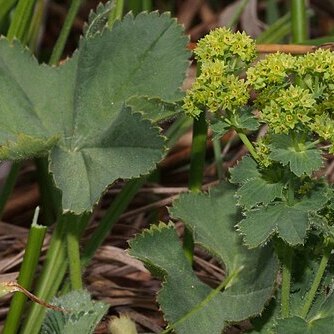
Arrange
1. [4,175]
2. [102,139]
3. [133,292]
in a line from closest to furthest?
[102,139], [133,292], [4,175]

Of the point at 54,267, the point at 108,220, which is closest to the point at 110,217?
the point at 108,220

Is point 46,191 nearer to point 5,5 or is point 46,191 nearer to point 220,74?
point 5,5

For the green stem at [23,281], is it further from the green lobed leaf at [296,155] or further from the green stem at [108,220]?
the green lobed leaf at [296,155]

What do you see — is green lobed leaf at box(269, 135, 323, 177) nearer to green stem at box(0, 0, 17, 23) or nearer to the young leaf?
the young leaf

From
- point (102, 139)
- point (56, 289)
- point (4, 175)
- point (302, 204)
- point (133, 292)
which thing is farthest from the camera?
point (4, 175)

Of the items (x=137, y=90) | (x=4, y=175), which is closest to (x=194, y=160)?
(x=137, y=90)

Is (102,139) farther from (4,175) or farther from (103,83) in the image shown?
(4,175)

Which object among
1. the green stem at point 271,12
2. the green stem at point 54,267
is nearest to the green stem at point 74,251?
the green stem at point 54,267

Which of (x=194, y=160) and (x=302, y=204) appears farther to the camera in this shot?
(x=194, y=160)
